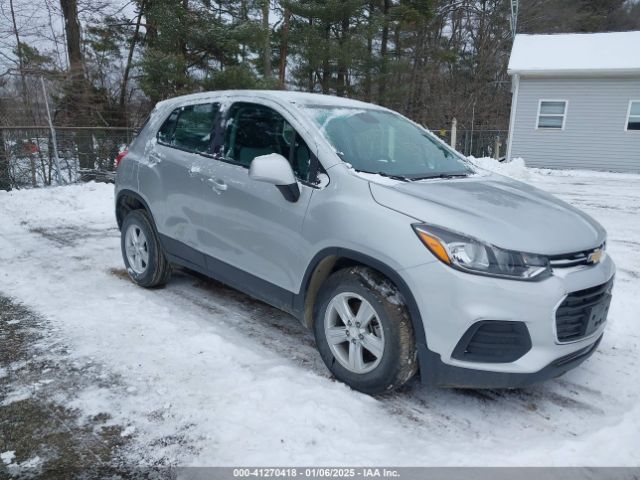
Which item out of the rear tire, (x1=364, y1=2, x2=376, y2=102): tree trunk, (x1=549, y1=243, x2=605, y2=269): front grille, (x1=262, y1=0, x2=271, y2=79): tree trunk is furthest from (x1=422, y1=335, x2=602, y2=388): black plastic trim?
(x1=364, y1=2, x2=376, y2=102): tree trunk

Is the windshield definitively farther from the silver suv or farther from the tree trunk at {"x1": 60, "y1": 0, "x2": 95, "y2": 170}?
the tree trunk at {"x1": 60, "y1": 0, "x2": 95, "y2": 170}

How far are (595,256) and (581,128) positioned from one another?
647 inches

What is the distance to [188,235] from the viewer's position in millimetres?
3984

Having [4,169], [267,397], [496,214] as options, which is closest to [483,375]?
[496,214]

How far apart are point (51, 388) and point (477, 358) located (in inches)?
99.9

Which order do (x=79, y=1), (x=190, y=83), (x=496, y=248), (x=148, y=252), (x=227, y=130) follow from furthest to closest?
(x=79, y=1) < (x=190, y=83) < (x=148, y=252) < (x=227, y=130) < (x=496, y=248)

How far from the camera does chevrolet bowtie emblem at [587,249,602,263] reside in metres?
2.65

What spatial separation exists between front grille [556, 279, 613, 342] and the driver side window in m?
1.70

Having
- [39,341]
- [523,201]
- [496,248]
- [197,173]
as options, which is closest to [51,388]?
[39,341]

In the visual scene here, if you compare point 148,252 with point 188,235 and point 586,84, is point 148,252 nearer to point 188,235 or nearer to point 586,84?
point 188,235

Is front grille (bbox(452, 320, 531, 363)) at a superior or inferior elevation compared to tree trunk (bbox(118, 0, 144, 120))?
inferior

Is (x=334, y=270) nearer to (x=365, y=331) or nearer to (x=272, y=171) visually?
(x=365, y=331)

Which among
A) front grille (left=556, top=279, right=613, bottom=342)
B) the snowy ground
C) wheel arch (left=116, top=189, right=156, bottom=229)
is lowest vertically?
the snowy ground

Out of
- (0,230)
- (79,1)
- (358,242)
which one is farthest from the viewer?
(79,1)
